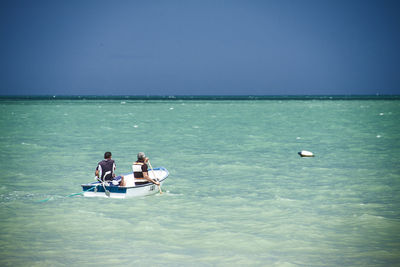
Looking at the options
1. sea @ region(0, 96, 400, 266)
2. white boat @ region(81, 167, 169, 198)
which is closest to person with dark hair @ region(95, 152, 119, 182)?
white boat @ region(81, 167, 169, 198)

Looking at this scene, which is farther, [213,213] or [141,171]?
[141,171]

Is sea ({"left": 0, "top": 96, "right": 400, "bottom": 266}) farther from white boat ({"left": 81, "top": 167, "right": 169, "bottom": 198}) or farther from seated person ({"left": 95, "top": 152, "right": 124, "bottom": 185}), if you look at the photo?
seated person ({"left": 95, "top": 152, "right": 124, "bottom": 185})

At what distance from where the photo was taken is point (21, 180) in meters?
17.4

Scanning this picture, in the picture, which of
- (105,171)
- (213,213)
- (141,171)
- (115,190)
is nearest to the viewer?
(213,213)

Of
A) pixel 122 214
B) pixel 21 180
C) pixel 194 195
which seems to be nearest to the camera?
pixel 122 214

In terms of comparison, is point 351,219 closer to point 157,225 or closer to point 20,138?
point 157,225

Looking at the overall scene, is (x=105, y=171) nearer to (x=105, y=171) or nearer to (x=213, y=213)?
(x=105, y=171)

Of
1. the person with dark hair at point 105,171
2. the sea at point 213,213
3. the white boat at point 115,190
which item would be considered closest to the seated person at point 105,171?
the person with dark hair at point 105,171

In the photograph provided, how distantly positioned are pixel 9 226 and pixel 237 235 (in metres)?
6.11

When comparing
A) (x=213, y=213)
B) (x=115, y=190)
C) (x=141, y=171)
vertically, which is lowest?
(x=213, y=213)

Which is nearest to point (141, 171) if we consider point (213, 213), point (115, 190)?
point (115, 190)

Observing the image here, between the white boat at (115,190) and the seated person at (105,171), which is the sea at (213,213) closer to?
the white boat at (115,190)

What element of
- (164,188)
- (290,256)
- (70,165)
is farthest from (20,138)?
(290,256)

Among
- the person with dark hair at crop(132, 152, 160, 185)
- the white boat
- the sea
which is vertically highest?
the person with dark hair at crop(132, 152, 160, 185)
